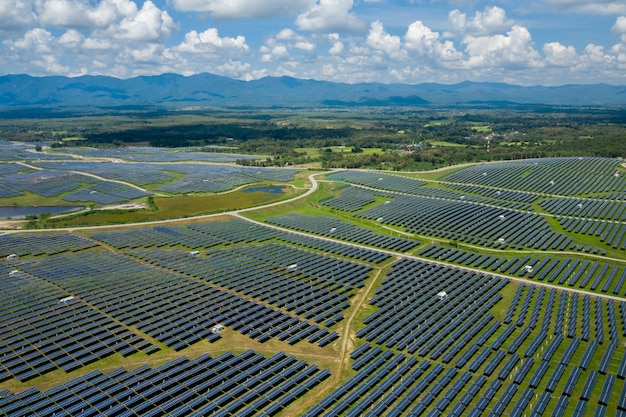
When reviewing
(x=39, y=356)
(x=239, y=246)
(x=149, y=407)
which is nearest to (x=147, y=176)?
(x=239, y=246)

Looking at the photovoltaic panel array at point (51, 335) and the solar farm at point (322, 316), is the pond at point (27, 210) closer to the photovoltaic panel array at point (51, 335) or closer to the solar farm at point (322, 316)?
the solar farm at point (322, 316)

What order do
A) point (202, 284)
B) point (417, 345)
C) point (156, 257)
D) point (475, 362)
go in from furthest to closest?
point (156, 257) → point (202, 284) → point (417, 345) → point (475, 362)

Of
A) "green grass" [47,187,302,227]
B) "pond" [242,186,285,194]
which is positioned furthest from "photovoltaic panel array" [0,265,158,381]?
"pond" [242,186,285,194]

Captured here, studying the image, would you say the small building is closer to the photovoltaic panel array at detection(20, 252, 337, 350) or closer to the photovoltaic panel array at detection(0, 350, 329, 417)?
the photovoltaic panel array at detection(20, 252, 337, 350)

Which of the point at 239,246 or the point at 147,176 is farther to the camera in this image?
the point at 147,176

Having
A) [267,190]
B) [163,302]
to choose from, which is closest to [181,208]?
[267,190]

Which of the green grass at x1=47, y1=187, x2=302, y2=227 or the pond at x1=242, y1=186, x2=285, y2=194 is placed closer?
the green grass at x1=47, y1=187, x2=302, y2=227

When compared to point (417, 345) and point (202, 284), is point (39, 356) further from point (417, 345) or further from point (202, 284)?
point (417, 345)
